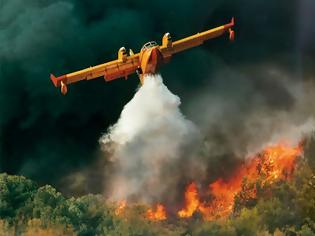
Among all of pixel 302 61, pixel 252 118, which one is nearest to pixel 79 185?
pixel 252 118

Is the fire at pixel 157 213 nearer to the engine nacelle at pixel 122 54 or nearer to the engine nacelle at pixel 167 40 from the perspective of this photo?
the engine nacelle at pixel 122 54

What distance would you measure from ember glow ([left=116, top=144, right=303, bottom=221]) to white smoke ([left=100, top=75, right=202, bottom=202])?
198mm

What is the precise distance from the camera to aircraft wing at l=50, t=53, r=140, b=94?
8.13m

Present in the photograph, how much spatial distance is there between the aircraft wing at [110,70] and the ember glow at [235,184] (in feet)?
4.24

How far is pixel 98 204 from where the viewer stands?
798 centimetres

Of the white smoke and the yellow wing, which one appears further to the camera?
the yellow wing

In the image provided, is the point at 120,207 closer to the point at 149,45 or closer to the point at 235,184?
the point at 235,184

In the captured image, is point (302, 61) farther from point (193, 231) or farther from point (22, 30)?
point (22, 30)

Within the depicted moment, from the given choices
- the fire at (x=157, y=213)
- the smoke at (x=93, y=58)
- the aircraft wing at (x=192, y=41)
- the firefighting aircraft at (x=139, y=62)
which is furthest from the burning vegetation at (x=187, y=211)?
the aircraft wing at (x=192, y=41)

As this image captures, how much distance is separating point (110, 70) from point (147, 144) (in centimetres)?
84

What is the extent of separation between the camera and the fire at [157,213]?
791 cm

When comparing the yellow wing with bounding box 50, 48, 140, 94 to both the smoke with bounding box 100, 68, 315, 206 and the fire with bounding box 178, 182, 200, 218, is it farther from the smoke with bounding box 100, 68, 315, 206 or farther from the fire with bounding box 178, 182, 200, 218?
the fire with bounding box 178, 182, 200, 218

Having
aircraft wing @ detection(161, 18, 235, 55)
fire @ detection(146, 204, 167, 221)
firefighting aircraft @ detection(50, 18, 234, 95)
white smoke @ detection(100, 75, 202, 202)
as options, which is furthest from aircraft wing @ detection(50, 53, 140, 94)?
fire @ detection(146, 204, 167, 221)

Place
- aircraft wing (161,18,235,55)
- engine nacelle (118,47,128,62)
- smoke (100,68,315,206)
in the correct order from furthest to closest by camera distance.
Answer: aircraft wing (161,18,235,55)
engine nacelle (118,47,128,62)
smoke (100,68,315,206)
